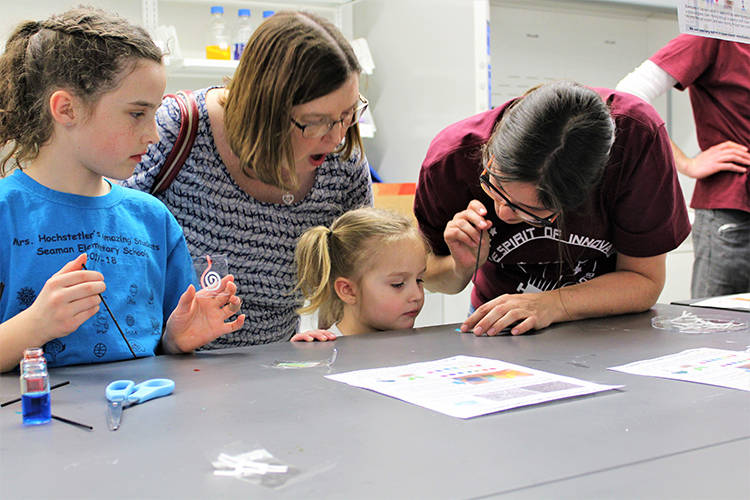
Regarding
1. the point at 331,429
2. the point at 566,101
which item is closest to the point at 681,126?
the point at 566,101

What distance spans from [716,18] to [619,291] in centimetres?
55

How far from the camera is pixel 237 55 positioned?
2.72 meters

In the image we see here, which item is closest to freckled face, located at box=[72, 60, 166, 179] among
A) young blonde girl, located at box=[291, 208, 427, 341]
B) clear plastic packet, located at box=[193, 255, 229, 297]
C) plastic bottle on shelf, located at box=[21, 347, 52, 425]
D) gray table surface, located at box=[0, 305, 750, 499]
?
clear plastic packet, located at box=[193, 255, 229, 297]

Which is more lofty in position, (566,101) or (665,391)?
(566,101)

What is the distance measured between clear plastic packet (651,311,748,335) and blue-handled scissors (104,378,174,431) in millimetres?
913

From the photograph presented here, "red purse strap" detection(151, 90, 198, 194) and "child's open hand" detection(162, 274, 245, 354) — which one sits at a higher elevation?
"red purse strap" detection(151, 90, 198, 194)

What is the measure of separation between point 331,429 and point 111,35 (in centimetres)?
76

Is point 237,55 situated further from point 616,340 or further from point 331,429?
point 331,429

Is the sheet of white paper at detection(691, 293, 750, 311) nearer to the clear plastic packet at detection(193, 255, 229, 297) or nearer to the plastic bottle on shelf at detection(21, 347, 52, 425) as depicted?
the clear plastic packet at detection(193, 255, 229, 297)

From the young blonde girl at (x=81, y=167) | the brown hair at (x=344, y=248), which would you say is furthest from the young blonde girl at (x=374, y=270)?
the young blonde girl at (x=81, y=167)

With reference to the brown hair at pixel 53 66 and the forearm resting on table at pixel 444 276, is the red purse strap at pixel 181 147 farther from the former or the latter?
the forearm resting on table at pixel 444 276

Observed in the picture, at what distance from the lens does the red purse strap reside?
130cm

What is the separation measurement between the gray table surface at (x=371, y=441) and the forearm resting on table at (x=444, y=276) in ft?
1.93

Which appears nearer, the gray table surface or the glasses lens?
the gray table surface
